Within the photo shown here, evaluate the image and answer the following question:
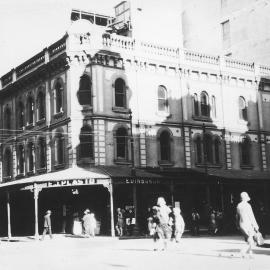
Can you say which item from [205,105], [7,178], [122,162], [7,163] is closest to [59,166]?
[122,162]

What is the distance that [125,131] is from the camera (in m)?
31.2

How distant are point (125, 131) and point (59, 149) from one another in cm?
415

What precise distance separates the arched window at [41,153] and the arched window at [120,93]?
5638 mm

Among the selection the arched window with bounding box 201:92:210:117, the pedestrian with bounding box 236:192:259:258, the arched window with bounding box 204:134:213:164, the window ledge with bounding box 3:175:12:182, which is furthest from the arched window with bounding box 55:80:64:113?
the pedestrian with bounding box 236:192:259:258

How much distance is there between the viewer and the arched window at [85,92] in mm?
30656

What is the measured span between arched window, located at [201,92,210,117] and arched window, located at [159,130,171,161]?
138 inches

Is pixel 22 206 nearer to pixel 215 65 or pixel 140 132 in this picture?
pixel 140 132

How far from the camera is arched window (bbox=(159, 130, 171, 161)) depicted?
32500mm

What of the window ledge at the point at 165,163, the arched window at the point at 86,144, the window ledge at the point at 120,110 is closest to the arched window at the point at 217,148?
the window ledge at the point at 165,163

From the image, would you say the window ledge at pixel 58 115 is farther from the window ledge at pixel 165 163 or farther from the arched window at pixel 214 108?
the arched window at pixel 214 108

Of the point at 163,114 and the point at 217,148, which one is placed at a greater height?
the point at 163,114

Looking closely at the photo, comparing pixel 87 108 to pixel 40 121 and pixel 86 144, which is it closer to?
pixel 86 144

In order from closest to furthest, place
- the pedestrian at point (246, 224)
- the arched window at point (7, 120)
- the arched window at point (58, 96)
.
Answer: the pedestrian at point (246, 224) < the arched window at point (58, 96) < the arched window at point (7, 120)

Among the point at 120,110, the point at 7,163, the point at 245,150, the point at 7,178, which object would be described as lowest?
the point at 7,178
